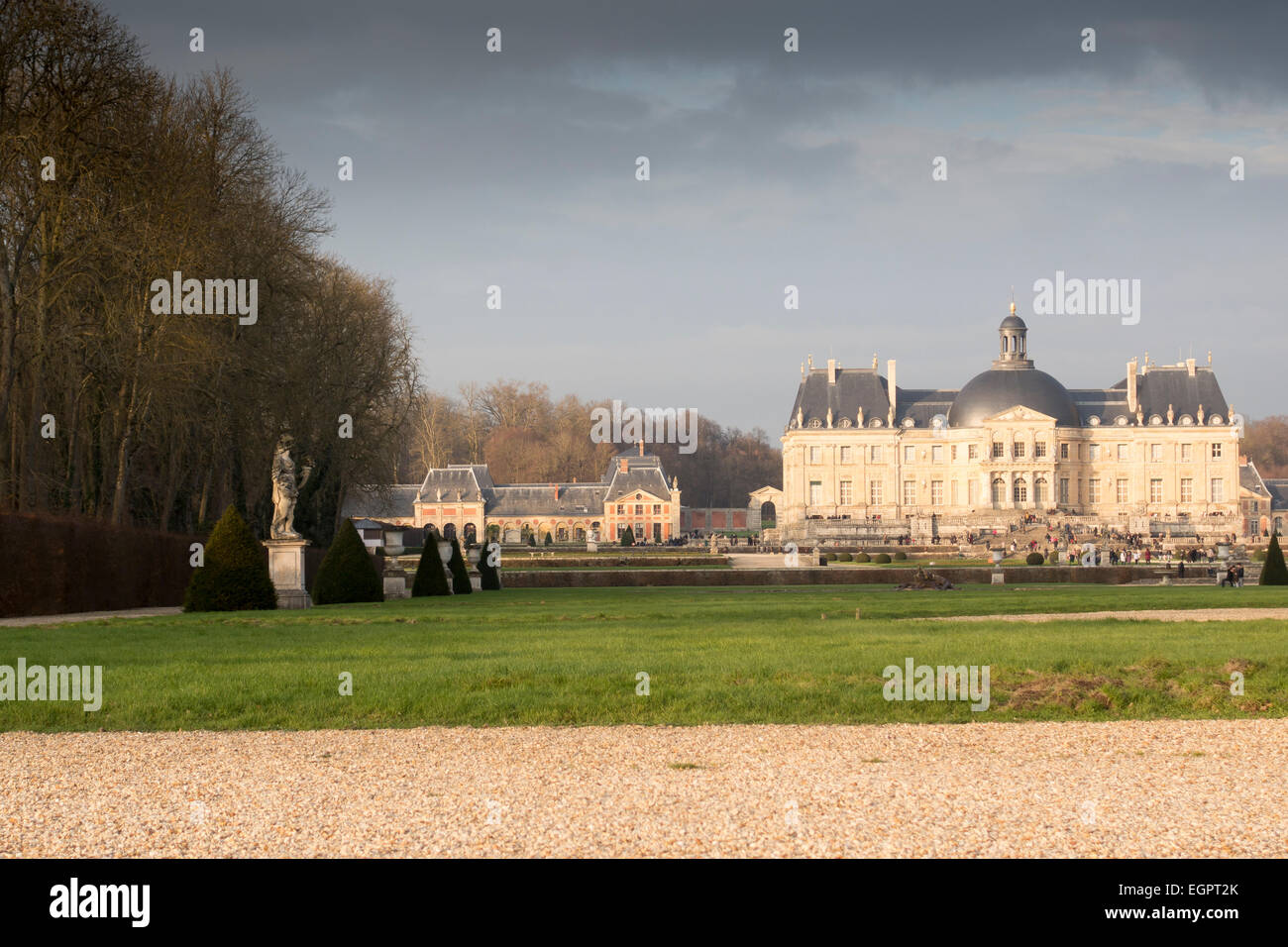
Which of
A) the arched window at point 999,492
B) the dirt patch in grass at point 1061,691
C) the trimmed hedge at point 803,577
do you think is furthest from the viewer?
the arched window at point 999,492

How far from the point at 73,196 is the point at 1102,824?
1984 cm

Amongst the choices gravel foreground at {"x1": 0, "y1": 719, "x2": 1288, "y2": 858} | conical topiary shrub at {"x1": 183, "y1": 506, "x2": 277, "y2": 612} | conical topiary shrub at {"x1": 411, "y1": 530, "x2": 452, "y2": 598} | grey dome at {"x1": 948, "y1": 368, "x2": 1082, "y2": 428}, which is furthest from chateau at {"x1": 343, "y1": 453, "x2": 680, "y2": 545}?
gravel foreground at {"x1": 0, "y1": 719, "x2": 1288, "y2": 858}

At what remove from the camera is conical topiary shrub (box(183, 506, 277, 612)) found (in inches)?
804

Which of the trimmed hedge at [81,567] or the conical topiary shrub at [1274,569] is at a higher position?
the trimmed hedge at [81,567]

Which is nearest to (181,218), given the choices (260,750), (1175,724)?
(260,750)

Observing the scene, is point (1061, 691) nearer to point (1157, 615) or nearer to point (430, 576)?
point (1157, 615)

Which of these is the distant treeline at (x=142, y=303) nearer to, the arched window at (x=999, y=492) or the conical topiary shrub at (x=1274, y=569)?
the conical topiary shrub at (x=1274, y=569)

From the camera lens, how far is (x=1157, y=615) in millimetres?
18266

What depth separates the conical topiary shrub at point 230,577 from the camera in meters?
20.4

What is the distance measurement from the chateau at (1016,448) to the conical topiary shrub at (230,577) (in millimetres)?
66762

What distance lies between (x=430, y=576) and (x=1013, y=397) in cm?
6546

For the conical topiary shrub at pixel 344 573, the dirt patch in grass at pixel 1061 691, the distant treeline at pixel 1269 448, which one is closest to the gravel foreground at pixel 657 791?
the dirt patch in grass at pixel 1061 691

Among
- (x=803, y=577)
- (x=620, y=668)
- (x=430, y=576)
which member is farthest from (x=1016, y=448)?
(x=620, y=668)
